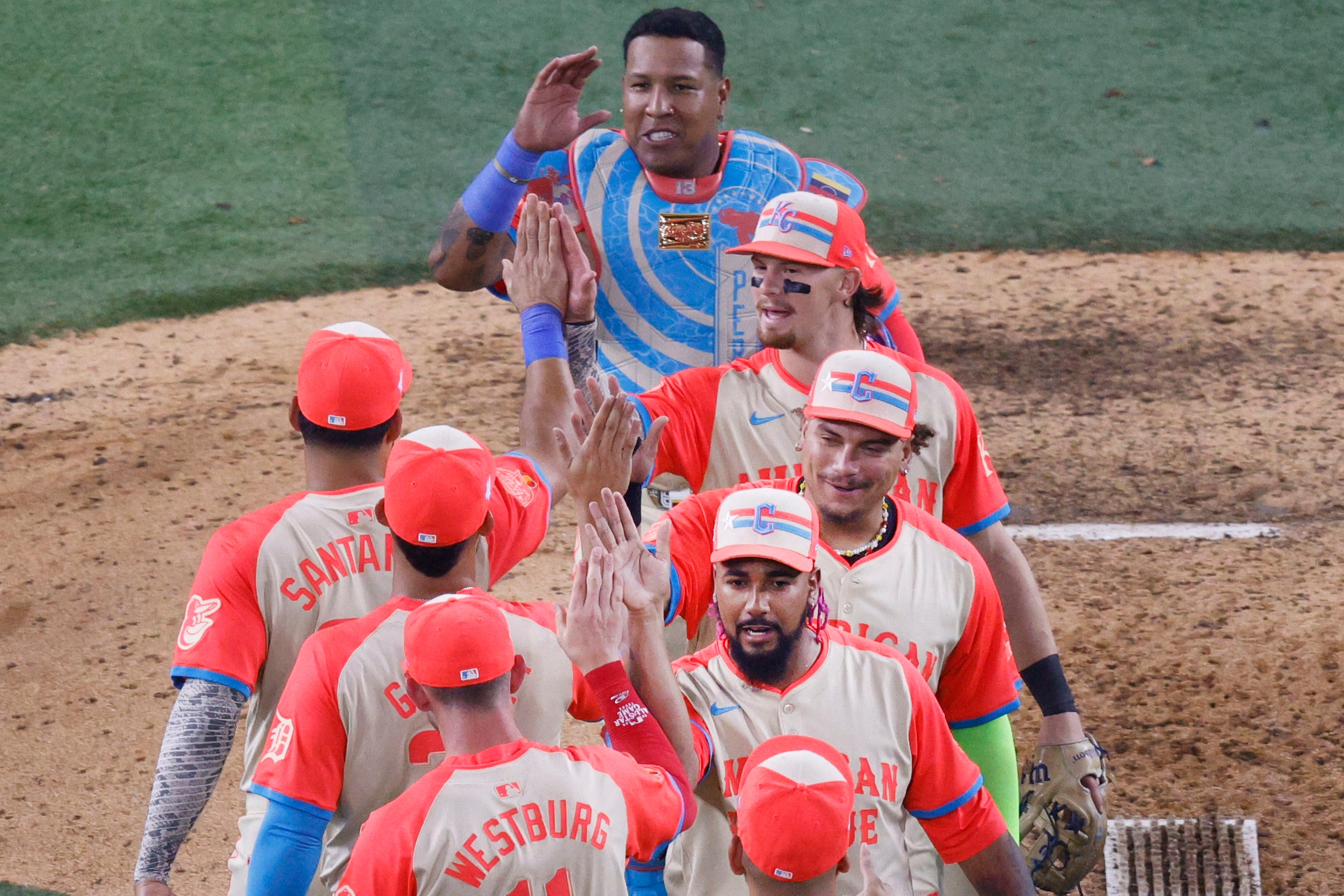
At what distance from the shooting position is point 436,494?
2.86 meters

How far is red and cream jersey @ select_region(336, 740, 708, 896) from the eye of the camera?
2.42 m

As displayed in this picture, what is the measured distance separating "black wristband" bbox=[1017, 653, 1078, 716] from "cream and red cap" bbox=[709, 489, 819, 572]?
1097mm

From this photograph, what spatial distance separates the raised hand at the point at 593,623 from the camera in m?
2.81

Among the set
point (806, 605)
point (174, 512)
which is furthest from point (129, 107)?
point (806, 605)

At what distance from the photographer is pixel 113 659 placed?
5355 mm

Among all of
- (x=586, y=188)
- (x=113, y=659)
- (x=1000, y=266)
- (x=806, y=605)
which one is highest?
(x=586, y=188)

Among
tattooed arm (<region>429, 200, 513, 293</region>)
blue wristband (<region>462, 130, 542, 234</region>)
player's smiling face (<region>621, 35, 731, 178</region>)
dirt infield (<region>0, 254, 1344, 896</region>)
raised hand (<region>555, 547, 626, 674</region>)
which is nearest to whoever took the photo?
raised hand (<region>555, 547, 626, 674</region>)

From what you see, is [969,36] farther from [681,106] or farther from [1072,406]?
[681,106]

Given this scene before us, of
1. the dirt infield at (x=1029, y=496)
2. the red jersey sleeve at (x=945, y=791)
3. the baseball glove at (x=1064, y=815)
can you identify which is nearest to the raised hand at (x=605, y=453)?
the red jersey sleeve at (x=945, y=791)

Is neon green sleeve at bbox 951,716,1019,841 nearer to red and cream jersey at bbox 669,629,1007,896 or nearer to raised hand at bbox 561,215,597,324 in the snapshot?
red and cream jersey at bbox 669,629,1007,896

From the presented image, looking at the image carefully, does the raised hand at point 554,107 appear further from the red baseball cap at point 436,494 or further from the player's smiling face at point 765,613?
the player's smiling face at point 765,613

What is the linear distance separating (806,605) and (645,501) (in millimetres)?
1449

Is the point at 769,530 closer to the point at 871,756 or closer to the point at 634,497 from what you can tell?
the point at 871,756

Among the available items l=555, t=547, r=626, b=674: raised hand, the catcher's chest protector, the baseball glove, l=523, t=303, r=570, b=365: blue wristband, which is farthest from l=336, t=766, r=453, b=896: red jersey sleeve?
the catcher's chest protector
